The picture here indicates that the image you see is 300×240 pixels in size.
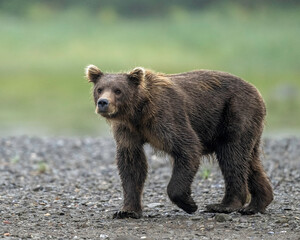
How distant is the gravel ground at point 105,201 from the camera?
26.5 ft

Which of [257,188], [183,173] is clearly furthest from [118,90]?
[257,188]

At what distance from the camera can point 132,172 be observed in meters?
8.94

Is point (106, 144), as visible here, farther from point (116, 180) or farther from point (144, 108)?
point (144, 108)

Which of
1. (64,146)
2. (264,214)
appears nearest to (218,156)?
(264,214)

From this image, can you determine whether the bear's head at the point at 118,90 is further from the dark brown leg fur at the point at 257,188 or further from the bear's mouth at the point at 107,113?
the dark brown leg fur at the point at 257,188

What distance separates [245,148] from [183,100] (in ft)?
3.32

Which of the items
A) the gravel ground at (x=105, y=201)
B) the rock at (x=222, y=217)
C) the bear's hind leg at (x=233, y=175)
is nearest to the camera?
the gravel ground at (x=105, y=201)

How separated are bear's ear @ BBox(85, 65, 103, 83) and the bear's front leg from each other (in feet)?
2.87

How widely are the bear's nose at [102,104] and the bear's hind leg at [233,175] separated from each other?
178cm

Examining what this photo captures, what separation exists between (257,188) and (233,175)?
397 millimetres

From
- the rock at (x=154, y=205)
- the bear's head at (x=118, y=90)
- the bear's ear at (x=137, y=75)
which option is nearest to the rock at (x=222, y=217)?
the rock at (x=154, y=205)

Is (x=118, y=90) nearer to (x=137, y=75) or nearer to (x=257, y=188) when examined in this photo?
(x=137, y=75)

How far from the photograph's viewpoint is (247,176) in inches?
364

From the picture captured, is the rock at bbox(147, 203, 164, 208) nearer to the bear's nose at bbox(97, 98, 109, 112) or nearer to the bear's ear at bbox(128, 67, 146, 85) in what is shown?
the bear's ear at bbox(128, 67, 146, 85)
